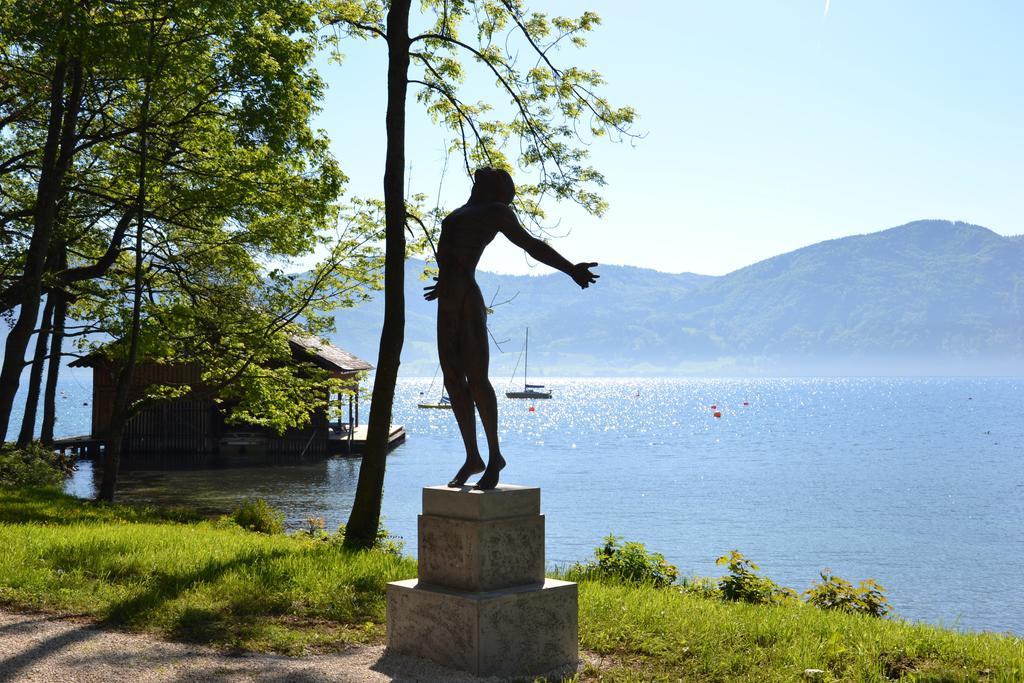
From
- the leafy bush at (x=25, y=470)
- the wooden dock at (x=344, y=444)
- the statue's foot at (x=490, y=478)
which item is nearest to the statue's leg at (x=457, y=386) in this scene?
the statue's foot at (x=490, y=478)

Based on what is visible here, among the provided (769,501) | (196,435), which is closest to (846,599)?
(769,501)

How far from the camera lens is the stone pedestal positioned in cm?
660

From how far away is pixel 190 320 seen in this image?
778 inches

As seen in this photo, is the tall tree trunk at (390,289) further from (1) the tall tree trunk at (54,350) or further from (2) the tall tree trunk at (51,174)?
(1) the tall tree trunk at (54,350)

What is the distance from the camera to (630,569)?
485 inches

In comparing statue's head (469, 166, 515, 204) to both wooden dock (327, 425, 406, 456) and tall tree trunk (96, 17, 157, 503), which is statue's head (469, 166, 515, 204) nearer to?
tall tree trunk (96, 17, 157, 503)

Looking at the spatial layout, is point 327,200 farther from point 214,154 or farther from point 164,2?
point 164,2

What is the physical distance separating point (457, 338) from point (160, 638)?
317cm

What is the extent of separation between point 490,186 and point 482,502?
2.53 m

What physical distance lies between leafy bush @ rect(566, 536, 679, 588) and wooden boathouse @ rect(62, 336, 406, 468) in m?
29.8

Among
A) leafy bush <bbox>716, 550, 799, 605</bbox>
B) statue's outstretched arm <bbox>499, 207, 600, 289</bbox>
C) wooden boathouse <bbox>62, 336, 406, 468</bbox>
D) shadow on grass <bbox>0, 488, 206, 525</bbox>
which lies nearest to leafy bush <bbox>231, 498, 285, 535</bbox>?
shadow on grass <bbox>0, 488, 206, 525</bbox>

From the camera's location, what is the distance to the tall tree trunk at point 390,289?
43.3 feet

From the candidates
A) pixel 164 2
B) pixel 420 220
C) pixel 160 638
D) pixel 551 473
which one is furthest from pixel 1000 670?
pixel 551 473

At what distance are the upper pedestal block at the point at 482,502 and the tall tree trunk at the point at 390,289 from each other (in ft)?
20.1
